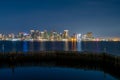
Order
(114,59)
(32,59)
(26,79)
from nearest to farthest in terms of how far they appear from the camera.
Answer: (26,79), (114,59), (32,59)

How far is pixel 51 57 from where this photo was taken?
63562 millimetres

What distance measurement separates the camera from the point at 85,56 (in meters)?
62.6

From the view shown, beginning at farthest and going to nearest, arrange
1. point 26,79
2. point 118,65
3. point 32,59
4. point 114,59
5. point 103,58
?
point 32,59 → point 103,58 → point 114,59 → point 118,65 → point 26,79

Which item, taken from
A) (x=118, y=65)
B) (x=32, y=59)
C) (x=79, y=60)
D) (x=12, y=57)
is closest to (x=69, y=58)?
(x=79, y=60)

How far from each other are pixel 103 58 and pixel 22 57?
65.1 ft

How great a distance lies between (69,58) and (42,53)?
23.5ft

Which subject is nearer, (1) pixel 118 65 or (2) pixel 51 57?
(1) pixel 118 65

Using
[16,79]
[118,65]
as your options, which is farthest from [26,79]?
[118,65]

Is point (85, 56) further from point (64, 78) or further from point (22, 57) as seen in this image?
point (64, 78)

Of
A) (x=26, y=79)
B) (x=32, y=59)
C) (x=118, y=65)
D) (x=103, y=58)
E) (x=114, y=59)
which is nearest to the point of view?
(x=26, y=79)

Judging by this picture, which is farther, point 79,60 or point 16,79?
point 79,60

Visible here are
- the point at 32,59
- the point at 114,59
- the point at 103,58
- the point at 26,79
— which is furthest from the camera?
the point at 32,59

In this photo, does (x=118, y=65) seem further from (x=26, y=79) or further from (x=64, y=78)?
(x=26, y=79)

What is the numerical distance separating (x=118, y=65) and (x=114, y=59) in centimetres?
364
